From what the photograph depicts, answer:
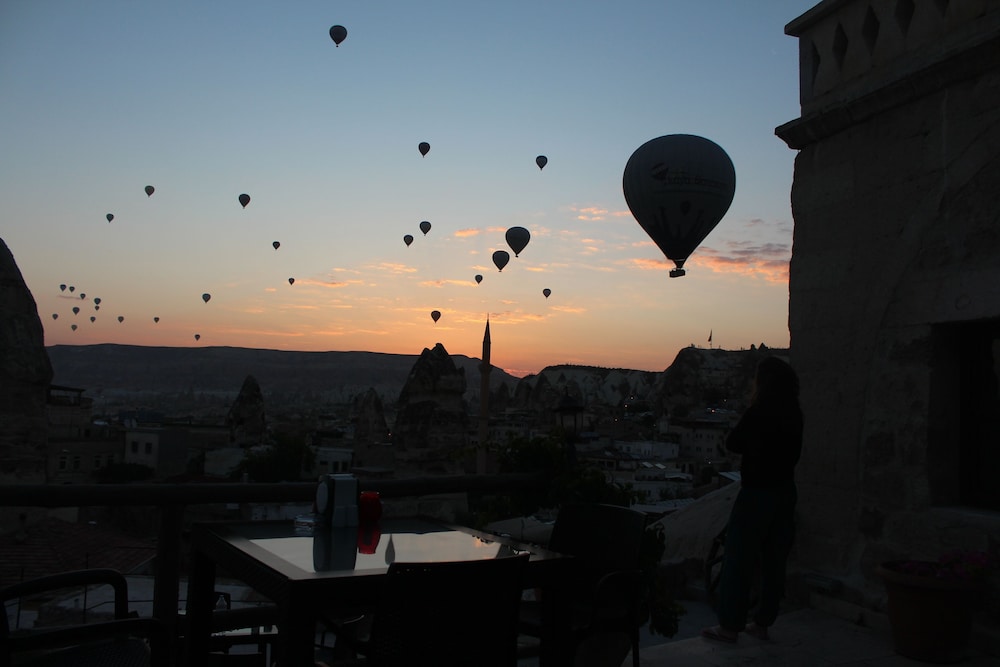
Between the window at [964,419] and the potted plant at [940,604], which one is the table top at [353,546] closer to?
the potted plant at [940,604]

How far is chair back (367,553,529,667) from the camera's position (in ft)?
6.00

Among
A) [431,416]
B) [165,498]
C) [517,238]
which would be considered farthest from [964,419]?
[431,416]

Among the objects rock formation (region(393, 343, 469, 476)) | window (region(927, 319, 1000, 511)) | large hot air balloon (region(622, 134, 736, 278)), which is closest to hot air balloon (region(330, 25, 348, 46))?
rock formation (region(393, 343, 469, 476))

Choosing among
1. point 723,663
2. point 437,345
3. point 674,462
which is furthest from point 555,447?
point 674,462

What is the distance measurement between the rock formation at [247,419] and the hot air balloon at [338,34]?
26.0m

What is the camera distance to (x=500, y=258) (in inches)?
1012

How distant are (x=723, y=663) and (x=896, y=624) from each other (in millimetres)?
783

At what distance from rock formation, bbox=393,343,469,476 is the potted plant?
2222 cm

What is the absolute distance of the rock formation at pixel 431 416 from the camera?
1012 inches

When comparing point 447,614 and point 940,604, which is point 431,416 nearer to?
point 940,604

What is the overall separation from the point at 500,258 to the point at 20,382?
1376 cm

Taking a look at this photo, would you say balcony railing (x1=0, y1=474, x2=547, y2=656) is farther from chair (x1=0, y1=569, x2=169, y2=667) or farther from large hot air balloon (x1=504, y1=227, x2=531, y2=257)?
large hot air balloon (x1=504, y1=227, x2=531, y2=257)

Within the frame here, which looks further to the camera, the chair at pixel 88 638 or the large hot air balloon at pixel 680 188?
the large hot air balloon at pixel 680 188

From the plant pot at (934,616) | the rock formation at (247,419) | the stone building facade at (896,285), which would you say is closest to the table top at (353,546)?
the plant pot at (934,616)
